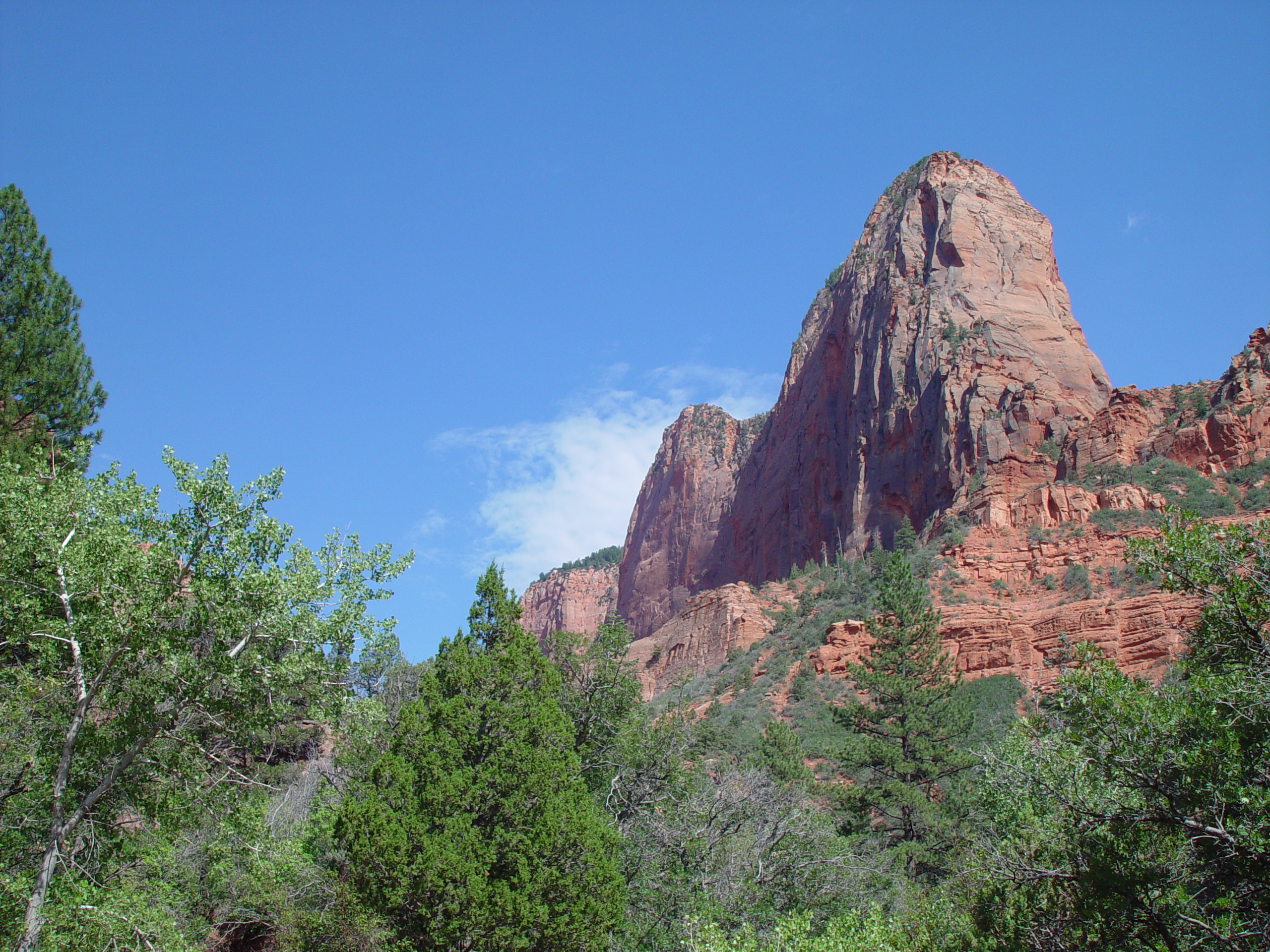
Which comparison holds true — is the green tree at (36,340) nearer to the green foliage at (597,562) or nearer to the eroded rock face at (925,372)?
the eroded rock face at (925,372)

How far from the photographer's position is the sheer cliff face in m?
63.0

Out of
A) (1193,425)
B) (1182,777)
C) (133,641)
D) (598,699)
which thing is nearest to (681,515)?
(1193,425)

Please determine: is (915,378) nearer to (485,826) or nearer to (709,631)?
(709,631)

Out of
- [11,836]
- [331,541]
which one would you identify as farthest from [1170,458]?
[11,836]

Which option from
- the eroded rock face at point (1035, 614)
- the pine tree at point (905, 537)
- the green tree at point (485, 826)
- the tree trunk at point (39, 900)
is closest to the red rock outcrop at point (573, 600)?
the pine tree at point (905, 537)

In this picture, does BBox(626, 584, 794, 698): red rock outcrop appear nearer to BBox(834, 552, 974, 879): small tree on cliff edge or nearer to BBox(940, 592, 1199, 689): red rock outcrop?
BBox(940, 592, 1199, 689): red rock outcrop

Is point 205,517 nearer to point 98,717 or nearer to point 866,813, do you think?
point 98,717

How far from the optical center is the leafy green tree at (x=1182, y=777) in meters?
8.11

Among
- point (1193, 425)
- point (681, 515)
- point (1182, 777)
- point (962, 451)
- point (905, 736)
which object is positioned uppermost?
point (681, 515)

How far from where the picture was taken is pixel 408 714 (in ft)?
48.7

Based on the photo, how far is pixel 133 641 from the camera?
36.9 feet

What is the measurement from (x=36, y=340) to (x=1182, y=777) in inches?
868

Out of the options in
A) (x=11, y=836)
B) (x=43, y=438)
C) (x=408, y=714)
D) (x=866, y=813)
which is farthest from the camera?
(x=866, y=813)

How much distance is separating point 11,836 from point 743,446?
118m
